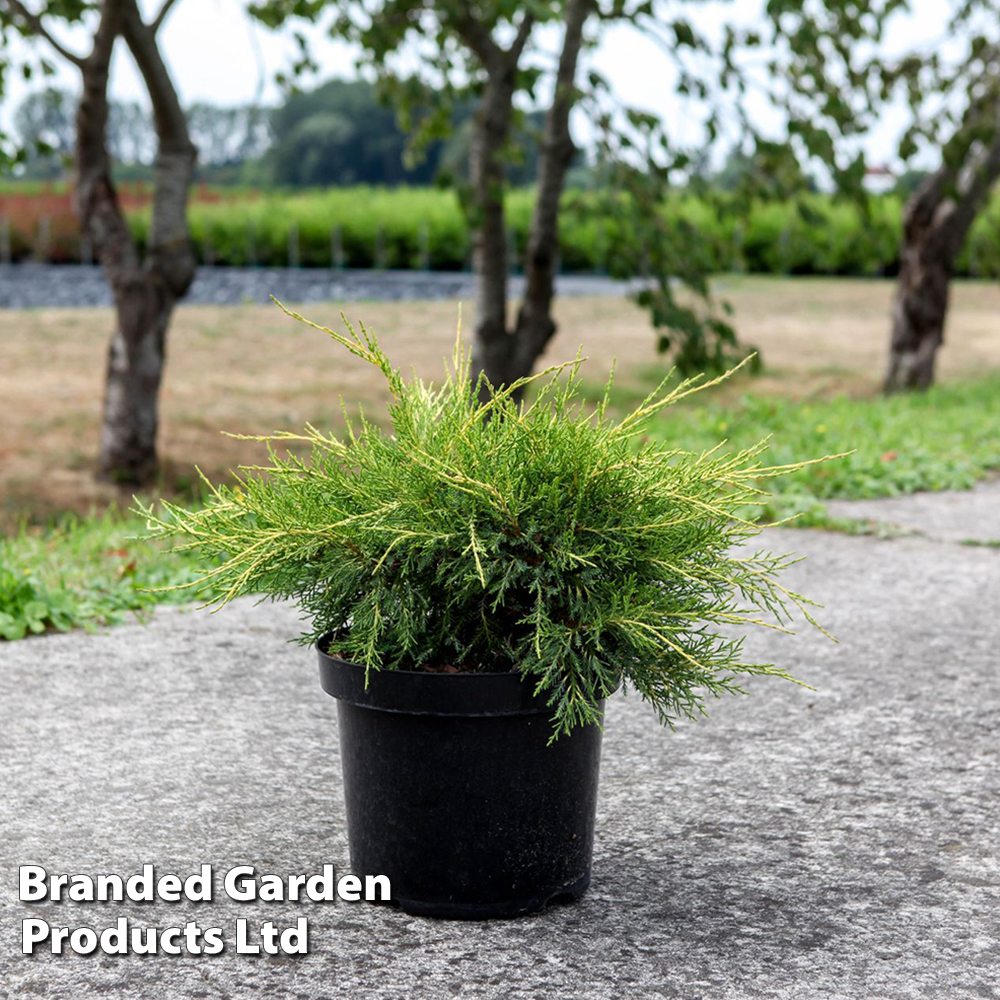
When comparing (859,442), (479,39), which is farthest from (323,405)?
(859,442)

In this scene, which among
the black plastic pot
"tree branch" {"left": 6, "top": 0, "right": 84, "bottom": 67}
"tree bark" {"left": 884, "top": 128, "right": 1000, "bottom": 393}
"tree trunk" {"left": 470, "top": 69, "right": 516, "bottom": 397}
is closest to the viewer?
the black plastic pot

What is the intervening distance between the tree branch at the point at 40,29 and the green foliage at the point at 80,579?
13.5ft

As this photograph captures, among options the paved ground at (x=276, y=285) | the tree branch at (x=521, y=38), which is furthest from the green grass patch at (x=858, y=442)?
the paved ground at (x=276, y=285)

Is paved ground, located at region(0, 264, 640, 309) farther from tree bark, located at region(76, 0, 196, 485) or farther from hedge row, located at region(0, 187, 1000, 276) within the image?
tree bark, located at region(76, 0, 196, 485)

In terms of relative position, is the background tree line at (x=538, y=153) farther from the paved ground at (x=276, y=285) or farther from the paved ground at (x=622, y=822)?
the paved ground at (x=276, y=285)

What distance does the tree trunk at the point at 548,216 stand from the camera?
9.62m

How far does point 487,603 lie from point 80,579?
3.10m

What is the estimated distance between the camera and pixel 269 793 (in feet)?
11.2

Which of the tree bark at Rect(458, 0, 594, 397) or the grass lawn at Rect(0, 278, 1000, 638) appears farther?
the tree bark at Rect(458, 0, 594, 397)

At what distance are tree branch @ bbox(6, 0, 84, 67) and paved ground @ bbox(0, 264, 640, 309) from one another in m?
12.5

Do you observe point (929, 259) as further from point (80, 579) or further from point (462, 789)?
point (462, 789)

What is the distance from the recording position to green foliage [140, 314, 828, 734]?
2.63 m

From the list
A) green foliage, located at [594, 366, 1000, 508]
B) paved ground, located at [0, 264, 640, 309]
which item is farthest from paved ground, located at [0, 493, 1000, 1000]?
paved ground, located at [0, 264, 640, 309]

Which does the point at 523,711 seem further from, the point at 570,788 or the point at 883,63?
the point at 883,63
